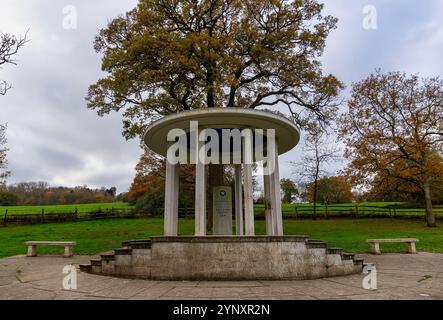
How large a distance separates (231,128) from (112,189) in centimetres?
7744

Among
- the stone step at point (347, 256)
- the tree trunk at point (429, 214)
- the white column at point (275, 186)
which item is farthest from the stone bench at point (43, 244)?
the tree trunk at point (429, 214)

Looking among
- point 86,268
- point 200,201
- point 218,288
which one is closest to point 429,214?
point 200,201

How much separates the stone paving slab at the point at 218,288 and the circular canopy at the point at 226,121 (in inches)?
155

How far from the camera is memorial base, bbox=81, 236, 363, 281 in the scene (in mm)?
6805

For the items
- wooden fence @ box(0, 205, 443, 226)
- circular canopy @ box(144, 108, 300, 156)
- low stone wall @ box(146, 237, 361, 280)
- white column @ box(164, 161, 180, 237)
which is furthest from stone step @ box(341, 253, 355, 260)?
wooden fence @ box(0, 205, 443, 226)

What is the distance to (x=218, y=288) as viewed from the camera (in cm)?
583

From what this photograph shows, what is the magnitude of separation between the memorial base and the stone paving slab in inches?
11.3

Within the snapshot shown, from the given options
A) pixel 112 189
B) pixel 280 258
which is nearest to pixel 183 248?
pixel 280 258

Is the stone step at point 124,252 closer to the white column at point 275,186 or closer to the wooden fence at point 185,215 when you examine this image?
the white column at point 275,186

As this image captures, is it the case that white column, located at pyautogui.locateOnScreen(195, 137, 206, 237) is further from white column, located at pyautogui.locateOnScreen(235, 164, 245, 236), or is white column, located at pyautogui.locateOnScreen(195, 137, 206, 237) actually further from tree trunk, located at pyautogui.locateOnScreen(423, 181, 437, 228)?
tree trunk, located at pyautogui.locateOnScreen(423, 181, 437, 228)

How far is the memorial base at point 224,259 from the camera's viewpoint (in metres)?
6.80

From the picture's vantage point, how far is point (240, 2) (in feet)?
53.3

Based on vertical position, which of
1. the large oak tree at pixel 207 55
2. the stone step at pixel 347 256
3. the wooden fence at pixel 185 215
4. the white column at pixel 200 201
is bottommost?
the stone step at pixel 347 256
